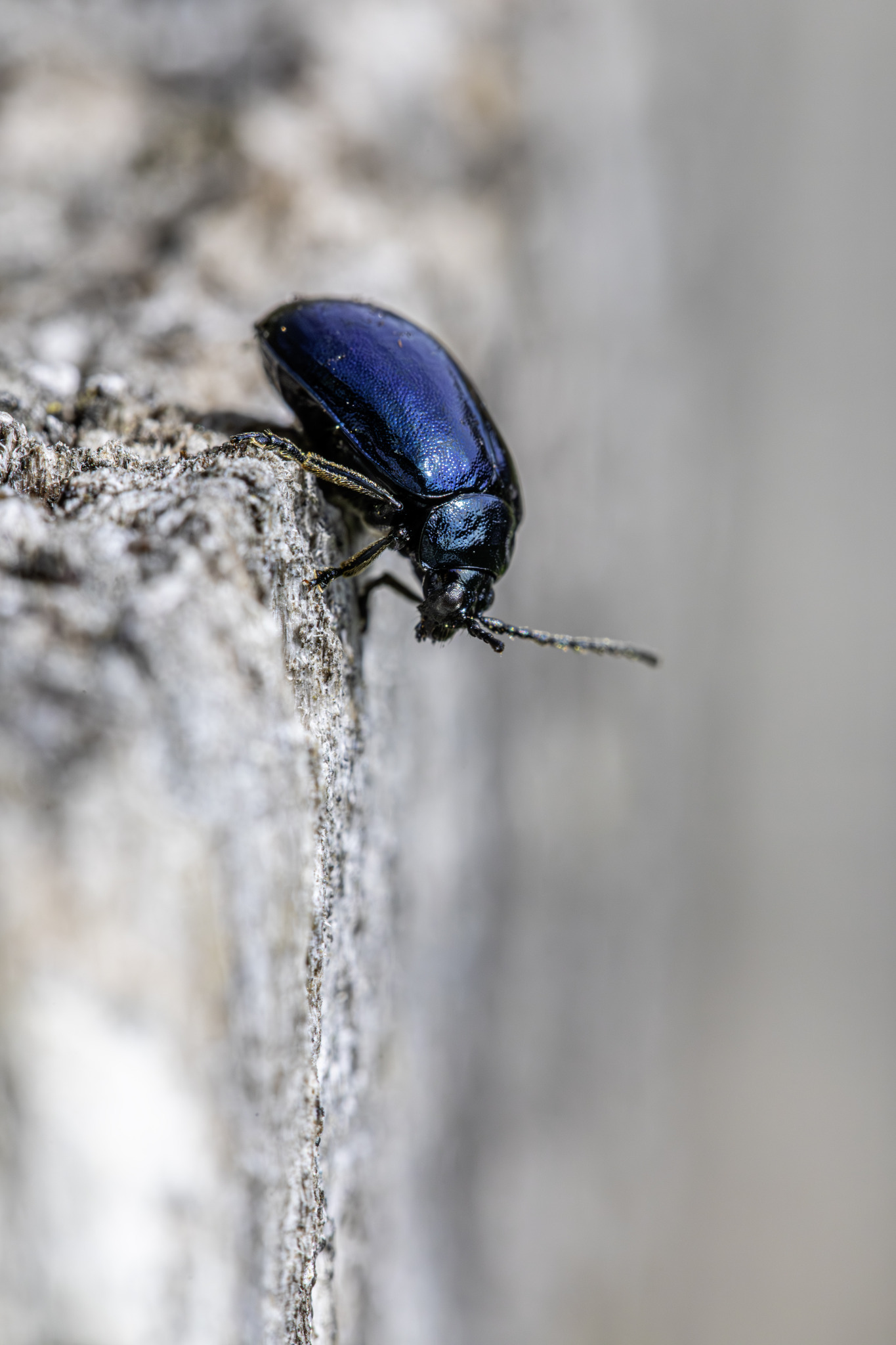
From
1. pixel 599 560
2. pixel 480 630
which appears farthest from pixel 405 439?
pixel 599 560

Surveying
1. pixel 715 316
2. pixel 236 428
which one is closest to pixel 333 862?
pixel 236 428

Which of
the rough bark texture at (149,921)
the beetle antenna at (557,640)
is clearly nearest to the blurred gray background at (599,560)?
the beetle antenna at (557,640)

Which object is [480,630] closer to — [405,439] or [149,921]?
[405,439]

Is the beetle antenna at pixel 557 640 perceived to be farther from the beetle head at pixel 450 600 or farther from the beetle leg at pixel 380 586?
the beetle leg at pixel 380 586

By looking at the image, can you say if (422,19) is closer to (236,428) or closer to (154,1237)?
(236,428)

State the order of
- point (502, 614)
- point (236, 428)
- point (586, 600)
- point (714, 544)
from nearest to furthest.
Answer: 1. point (236, 428)
2. point (502, 614)
3. point (586, 600)
4. point (714, 544)
